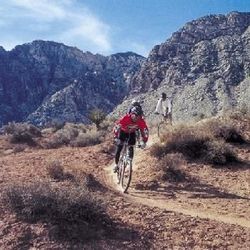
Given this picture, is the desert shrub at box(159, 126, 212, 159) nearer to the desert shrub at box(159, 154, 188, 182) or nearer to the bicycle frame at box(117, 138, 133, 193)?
the desert shrub at box(159, 154, 188, 182)

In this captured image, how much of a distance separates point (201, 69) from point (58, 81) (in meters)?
57.0

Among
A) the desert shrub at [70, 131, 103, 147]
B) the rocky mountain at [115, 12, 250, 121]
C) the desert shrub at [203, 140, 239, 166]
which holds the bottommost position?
the desert shrub at [203, 140, 239, 166]

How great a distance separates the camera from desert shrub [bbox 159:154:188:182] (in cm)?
1399

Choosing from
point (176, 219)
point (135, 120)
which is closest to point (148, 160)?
point (135, 120)

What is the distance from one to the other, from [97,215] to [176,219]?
1.56 m

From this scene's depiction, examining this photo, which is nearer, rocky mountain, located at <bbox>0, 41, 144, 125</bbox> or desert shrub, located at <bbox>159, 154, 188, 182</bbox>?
desert shrub, located at <bbox>159, 154, 188, 182</bbox>

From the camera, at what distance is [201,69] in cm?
8331

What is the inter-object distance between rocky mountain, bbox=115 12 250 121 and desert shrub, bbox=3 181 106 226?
174 feet

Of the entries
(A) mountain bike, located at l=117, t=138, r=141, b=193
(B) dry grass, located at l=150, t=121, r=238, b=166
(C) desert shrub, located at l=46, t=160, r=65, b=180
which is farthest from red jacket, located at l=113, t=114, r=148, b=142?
(B) dry grass, located at l=150, t=121, r=238, b=166

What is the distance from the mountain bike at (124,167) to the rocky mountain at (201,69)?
48719 millimetres

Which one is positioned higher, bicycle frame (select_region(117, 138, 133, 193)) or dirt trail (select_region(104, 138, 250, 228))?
bicycle frame (select_region(117, 138, 133, 193))

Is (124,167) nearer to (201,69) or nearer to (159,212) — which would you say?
(159,212)

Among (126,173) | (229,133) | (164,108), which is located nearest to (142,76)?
(164,108)

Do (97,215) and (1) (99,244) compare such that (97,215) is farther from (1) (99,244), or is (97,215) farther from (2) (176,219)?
(2) (176,219)
